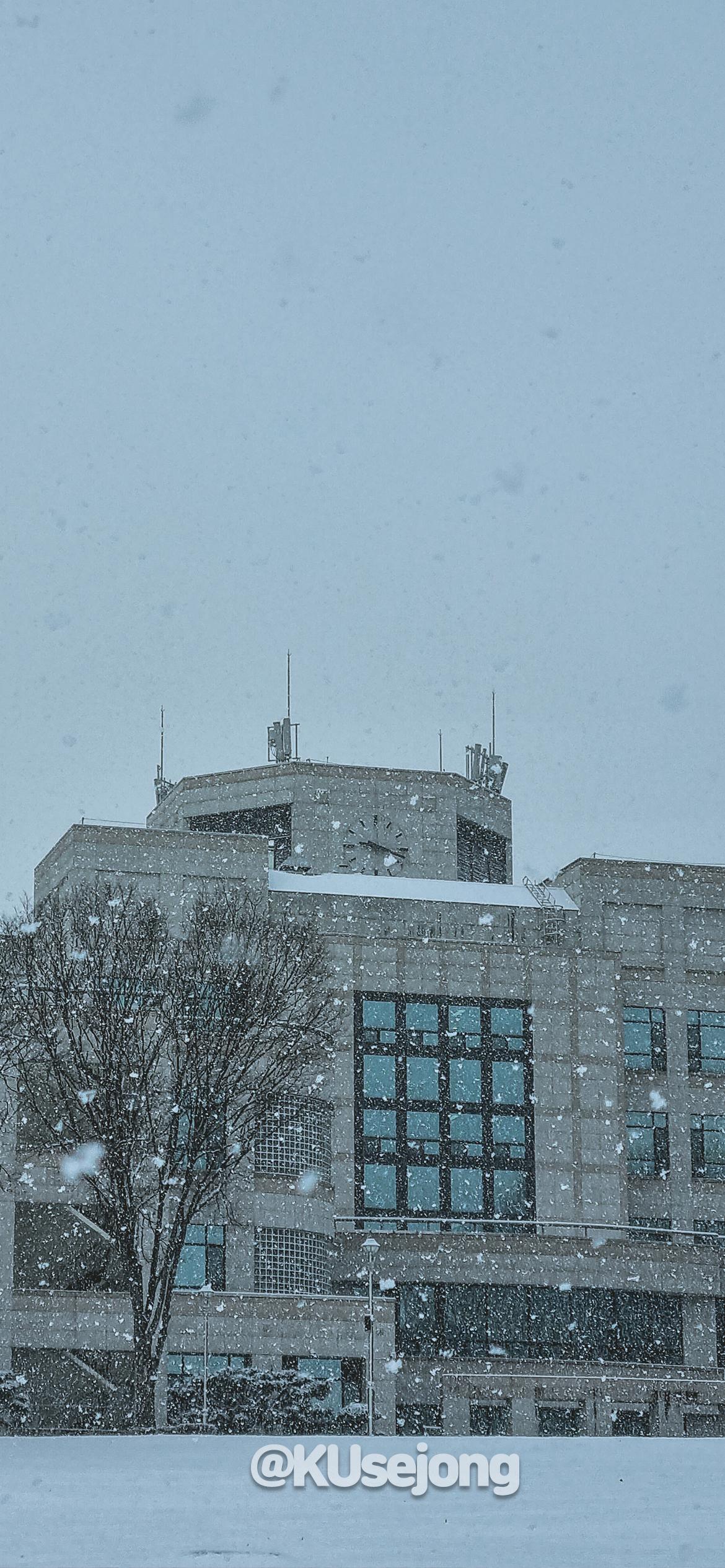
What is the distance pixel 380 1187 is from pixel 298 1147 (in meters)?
6.05

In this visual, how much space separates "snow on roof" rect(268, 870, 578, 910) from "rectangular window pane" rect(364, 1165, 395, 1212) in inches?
425

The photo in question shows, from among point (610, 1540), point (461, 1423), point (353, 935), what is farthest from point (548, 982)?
point (610, 1540)

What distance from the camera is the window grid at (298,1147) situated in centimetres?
6225

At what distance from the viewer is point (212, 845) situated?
235ft

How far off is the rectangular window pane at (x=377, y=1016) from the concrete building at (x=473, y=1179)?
113 mm

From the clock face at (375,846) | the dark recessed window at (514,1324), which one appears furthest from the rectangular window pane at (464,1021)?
the clock face at (375,846)

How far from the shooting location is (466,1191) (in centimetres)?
6900

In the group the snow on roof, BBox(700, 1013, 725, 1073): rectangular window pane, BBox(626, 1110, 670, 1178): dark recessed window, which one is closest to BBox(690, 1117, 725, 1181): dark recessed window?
BBox(626, 1110, 670, 1178): dark recessed window

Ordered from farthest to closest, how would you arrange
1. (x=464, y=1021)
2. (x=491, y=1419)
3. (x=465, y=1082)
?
(x=464, y=1021), (x=465, y=1082), (x=491, y=1419)

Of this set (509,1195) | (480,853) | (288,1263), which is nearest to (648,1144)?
(509,1195)

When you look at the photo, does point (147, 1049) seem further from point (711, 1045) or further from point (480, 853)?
point (480, 853)

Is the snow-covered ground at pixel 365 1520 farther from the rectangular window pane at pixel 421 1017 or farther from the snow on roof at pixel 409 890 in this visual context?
the snow on roof at pixel 409 890

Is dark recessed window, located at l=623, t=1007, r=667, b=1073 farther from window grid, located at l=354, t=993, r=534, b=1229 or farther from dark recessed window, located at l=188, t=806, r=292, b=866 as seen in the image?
dark recessed window, located at l=188, t=806, r=292, b=866

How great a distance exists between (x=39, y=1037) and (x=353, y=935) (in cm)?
2583
